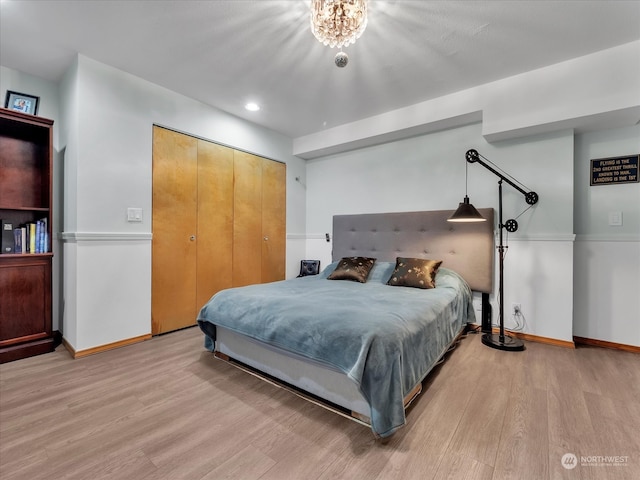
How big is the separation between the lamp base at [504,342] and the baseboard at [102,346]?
327cm

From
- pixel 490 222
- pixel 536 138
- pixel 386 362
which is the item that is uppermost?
pixel 536 138

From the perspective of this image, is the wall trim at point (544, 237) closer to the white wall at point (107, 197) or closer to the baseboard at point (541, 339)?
the baseboard at point (541, 339)

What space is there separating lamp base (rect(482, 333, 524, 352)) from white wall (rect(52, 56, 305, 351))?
3.28 m

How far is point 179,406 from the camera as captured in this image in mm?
1705

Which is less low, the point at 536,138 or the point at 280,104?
the point at 280,104

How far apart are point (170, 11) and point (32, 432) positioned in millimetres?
2614

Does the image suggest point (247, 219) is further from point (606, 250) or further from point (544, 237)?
point (606, 250)

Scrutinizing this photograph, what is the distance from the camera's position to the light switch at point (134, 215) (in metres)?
2.68

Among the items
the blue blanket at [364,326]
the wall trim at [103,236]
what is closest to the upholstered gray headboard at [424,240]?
the blue blanket at [364,326]

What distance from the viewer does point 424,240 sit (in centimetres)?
328

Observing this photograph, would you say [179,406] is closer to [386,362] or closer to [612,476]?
[386,362]

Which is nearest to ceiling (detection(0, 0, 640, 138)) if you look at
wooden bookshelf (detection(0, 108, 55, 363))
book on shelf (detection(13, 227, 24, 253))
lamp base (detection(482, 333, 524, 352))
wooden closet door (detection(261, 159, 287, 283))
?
wooden bookshelf (detection(0, 108, 55, 363))

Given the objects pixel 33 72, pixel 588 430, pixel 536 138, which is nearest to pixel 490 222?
pixel 536 138

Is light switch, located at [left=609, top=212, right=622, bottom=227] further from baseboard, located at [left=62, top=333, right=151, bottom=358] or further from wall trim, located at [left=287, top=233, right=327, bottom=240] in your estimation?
baseboard, located at [left=62, top=333, right=151, bottom=358]
